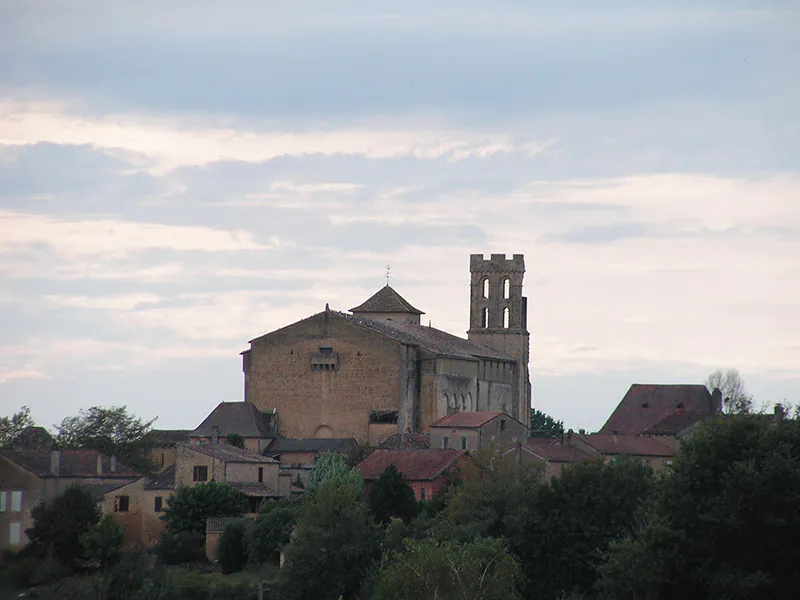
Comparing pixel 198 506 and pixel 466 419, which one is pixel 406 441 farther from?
pixel 198 506

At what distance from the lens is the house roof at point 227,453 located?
221ft

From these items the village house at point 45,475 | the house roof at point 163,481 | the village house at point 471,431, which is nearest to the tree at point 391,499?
the house roof at point 163,481

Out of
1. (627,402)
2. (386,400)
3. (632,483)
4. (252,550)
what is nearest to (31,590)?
(632,483)

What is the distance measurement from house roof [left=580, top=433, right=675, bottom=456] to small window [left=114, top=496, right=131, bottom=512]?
78.5ft

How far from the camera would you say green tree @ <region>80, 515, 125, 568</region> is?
54531 millimetres

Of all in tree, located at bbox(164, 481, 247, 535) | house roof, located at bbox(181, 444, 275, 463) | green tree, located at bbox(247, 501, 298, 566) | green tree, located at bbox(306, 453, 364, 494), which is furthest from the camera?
house roof, located at bbox(181, 444, 275, 463)

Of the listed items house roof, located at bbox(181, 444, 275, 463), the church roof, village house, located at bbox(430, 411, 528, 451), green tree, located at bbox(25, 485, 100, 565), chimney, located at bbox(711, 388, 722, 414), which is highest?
the church roof

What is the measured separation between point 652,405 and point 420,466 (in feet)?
87.2

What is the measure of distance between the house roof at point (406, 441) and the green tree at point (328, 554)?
2135 centimetres

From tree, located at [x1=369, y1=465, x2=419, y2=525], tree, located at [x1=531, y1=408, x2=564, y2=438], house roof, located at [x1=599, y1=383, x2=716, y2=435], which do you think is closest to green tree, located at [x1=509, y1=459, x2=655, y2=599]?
tree, located at [x1=369, y1=465, x2=419, y2=525]

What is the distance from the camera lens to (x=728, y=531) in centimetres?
3488

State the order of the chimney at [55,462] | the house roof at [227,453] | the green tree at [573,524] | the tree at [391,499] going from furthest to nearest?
the house roof at [227,453] → the chimney at [55,462] → the tree at [391,499] → the green tree at [573,524]

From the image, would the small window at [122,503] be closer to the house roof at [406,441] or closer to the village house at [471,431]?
the house roof at [406,441]

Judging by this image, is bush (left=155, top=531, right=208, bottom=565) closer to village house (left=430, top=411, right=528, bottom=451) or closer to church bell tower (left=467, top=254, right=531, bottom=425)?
village house (left=430, top=411, right=528, bottom=451)
